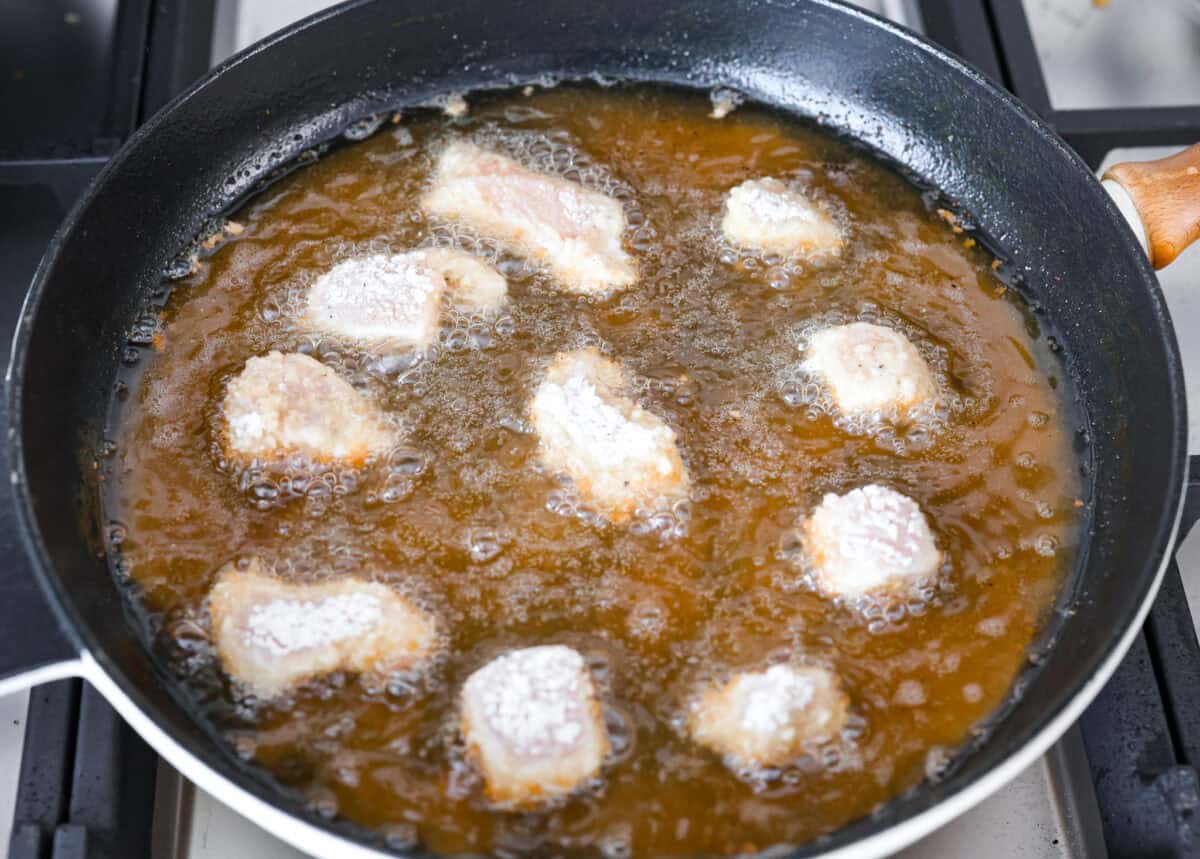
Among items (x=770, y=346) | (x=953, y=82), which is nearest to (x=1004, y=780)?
(x=770, y=346)

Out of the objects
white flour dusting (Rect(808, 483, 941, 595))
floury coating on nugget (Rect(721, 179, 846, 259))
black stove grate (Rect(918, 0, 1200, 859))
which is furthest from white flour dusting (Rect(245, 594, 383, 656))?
black stove grate (Rect(918, 0, 1200, 859))

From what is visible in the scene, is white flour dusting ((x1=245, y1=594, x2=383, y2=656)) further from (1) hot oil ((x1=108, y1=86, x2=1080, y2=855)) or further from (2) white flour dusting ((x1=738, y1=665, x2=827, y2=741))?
(2) white flour dusting ((x1=738, y1=665, x2=827, y2=741))

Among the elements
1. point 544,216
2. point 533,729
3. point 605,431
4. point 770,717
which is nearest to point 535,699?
point 533,729

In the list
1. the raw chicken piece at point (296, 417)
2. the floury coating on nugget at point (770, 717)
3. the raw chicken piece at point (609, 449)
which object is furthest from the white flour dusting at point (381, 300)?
the floury coating on nugget at point (770, 717)

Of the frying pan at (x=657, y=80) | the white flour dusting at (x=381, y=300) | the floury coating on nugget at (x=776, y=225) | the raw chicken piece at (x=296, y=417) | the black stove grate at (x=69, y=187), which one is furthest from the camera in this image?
the floury coating on nugget at (x=776, y=225)

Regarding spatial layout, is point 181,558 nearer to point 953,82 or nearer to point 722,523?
point 722,523

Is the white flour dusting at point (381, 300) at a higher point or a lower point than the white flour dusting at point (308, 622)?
higher

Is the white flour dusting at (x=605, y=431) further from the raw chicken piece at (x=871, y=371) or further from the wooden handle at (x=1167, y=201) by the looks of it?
the wooden handle at (x=1167, y=201)
